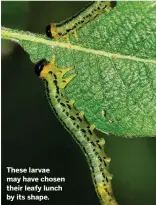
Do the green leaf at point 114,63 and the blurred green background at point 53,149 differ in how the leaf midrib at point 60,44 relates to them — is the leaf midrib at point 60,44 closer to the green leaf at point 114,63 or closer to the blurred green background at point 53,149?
the green leaf at point 114,63

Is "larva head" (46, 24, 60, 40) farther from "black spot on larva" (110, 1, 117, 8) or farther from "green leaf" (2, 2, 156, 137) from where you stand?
"black spot on larva" (110, 1, 117, 8)

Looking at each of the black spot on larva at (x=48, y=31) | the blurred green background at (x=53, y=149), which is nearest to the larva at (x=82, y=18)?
the black spot on larva at (x=48, y=31)

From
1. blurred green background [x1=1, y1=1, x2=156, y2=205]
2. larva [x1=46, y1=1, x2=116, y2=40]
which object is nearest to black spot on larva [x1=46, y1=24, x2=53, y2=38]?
larva [x1=46, y1=1, x2=116, y2=40]

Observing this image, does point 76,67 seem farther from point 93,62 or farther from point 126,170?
point 126,170

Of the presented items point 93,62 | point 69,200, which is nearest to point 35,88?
point 93,62

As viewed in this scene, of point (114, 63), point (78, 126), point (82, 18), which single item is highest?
point (82, 18)

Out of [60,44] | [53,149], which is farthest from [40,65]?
[53,149]

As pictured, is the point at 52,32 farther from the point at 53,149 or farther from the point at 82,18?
the point at 53,149
